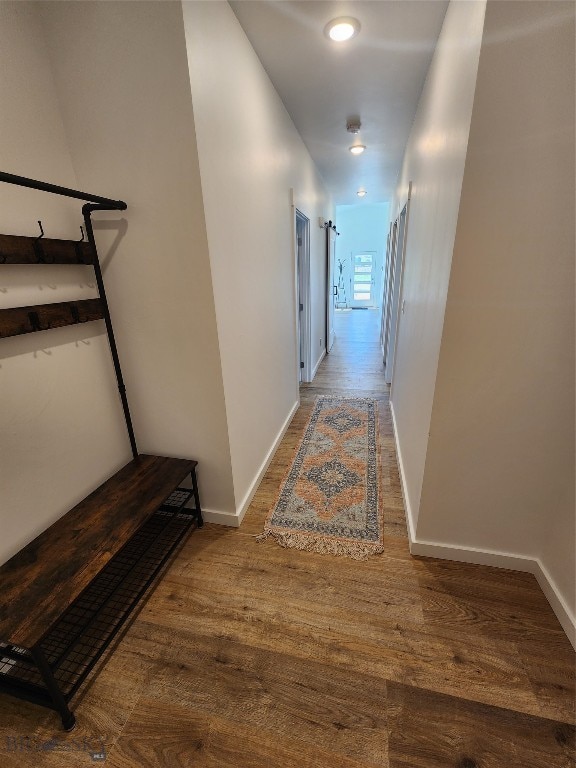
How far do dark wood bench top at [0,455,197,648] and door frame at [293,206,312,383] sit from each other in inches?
85.2

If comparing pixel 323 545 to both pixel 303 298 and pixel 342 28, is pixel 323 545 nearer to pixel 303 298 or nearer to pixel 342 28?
pixel 342 28

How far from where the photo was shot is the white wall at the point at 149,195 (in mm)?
1244

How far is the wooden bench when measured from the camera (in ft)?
3.42

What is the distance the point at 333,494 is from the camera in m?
2.21

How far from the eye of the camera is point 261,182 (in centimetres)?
208

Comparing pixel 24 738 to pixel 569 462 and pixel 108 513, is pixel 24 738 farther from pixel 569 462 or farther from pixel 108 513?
pixel 569 462

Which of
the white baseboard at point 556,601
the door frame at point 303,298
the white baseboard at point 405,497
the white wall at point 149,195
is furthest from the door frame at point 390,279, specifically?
the white wall at point 149,195

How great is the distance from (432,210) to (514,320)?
89 cm

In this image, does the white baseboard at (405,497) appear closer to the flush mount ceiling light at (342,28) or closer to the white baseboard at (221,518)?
the white baseboard at (221,518)

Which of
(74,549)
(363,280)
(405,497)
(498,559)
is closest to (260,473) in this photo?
(405,497)

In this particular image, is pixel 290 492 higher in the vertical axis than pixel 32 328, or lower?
lower

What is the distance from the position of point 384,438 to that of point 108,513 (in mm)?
2252

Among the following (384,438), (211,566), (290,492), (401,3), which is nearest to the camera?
(401,3)

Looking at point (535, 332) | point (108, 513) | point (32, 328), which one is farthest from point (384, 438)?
point (32, 328)
